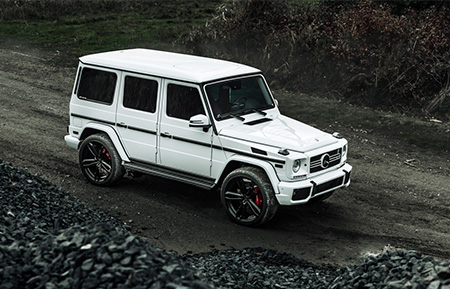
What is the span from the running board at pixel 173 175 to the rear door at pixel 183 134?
0.07 metres

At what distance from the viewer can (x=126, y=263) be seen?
19.4ft

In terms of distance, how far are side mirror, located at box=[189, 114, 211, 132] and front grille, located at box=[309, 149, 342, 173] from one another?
1675mm

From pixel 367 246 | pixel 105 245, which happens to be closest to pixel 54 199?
pixel 105 245

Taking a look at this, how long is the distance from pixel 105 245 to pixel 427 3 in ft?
48.6

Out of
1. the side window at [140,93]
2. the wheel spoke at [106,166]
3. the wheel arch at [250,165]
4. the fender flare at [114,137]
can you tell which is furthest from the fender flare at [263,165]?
the wheel spoke at [106,166]

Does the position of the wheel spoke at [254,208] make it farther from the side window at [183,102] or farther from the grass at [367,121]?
the grass at [367,121]

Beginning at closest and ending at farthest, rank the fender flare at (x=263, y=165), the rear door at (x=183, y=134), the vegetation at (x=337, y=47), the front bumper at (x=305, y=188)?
the front bumper at (x=305, y=188), the fender flare at (x=263, y=165), the rear door at (x=183, y=134), the vegetation at (x=337, y=47)

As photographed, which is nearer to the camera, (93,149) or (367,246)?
(367,246)

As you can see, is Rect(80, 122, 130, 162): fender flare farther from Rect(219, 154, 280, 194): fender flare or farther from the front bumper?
the front bumper

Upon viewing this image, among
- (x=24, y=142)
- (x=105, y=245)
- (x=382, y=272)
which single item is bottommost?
(x=24, y=142)

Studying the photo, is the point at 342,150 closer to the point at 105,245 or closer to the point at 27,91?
the point at 105,245

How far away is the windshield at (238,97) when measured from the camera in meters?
10.5

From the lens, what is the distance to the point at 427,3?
18484mm

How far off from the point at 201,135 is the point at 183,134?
33 cm
